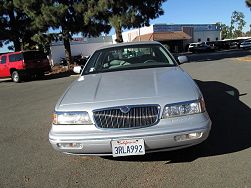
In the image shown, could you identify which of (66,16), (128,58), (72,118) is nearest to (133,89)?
(72,118)

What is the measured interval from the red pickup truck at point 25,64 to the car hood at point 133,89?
52.2 feet

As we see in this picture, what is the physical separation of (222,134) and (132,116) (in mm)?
2082

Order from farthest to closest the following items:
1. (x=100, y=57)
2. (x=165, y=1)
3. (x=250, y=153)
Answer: (x=165, y=1) → (x=100, y=57) → (x=250, y=153)

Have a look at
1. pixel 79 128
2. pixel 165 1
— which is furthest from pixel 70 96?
pixel 165 1

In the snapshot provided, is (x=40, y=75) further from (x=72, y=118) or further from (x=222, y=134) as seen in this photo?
(x=72, y=118)

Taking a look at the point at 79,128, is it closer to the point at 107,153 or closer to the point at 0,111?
the point at 107,153

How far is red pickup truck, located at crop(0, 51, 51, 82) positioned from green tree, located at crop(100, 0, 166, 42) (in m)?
5.68

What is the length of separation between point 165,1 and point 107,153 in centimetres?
2428

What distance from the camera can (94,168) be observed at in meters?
4.48

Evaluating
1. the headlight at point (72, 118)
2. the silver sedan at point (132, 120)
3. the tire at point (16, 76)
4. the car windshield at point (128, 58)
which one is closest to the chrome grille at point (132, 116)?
the silver sedan at point (132, 120)

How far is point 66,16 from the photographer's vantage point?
24484 millimetres

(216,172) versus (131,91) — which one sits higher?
(131,91)

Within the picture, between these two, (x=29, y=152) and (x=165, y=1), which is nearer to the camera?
(x=29, y=152)

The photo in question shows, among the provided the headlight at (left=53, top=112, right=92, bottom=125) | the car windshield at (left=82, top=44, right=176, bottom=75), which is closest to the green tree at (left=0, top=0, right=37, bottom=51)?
the car windshield at (left=82, top=44, right=176, bottom=75)
